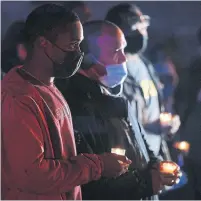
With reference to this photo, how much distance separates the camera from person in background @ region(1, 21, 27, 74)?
1375 mm

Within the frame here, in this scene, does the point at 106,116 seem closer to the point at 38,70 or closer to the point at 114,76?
the point at 114,76

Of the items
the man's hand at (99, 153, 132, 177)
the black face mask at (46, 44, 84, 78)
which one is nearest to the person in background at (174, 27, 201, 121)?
the man's hand at (99, 153, 132, 177)

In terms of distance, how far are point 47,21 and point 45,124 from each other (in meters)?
0.37

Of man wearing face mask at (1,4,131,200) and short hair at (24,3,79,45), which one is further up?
short hair at (24,3,79,45)

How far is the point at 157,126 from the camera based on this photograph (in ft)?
4.71

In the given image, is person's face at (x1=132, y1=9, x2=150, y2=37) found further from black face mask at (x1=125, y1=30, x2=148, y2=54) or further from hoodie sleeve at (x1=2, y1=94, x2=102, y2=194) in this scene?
hoodie sleeve at (x1=2, y1=94, x2=102, y2=194)

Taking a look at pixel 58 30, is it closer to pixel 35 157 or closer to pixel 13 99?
pixel 13 99

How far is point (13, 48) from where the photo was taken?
1395 mm

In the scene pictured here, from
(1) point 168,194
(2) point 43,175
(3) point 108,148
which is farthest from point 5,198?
(1) point 168,194

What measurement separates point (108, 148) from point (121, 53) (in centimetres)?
36

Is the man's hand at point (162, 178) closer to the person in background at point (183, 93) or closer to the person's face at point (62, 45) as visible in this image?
the person in background at point (183, 93)

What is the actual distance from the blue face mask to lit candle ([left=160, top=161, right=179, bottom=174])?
0.35 metres

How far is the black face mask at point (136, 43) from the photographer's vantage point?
1408 millimetres

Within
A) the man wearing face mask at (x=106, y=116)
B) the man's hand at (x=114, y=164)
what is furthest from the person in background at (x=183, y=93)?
the man's hand at (x=114, y=164)
